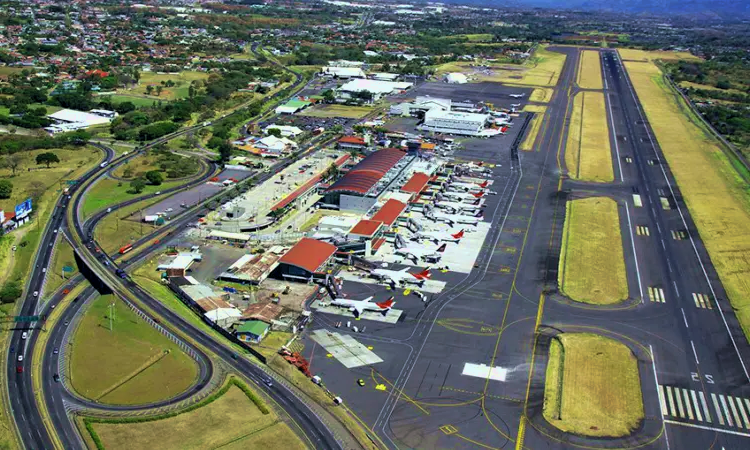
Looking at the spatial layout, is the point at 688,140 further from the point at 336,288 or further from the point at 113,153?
the point at 113,153

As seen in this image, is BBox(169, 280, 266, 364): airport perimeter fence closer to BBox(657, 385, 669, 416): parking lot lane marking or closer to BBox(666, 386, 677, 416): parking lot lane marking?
BBox(657, 385, 669, 416): parking lot lane marking

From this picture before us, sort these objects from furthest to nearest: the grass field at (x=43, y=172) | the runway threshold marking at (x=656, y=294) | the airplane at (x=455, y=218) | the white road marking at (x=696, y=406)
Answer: the grass field at (x=43, y=172)
the airplane at (x=455, y=218)
the runway threshold marking at (x=656, y=294)
the white road marking at (x=696, y=406)

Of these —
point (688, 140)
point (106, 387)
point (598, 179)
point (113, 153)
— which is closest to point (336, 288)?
point (106, 387)

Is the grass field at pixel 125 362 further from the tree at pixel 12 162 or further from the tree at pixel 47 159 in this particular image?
the tree at pixel 47 159

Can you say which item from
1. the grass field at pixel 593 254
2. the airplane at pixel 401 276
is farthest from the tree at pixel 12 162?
the grass field at pixel 593 254

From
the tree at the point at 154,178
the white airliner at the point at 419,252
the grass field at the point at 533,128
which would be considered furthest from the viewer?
the grass field at the point at 533,128

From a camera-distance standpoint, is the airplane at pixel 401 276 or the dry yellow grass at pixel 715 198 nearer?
the airplane at pixel 401 276

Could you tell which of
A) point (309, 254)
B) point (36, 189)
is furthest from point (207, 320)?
point (36, 189)
